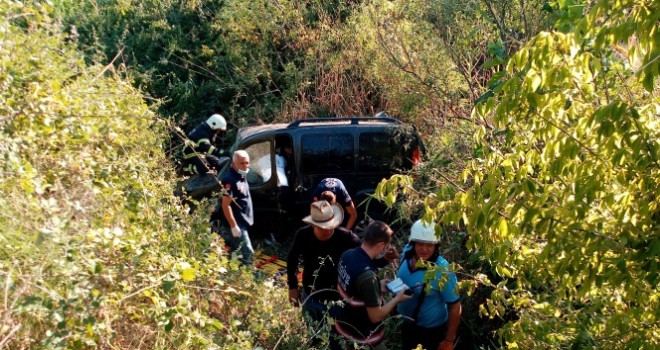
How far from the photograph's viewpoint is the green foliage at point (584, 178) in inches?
117

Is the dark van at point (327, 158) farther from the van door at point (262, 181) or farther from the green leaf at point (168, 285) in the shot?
the green leaf at point (168, 285)

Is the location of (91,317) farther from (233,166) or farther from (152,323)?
(233,166)

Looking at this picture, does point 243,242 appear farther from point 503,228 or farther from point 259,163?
point 503,228

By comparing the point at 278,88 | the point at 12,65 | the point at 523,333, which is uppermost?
the point at 12,65

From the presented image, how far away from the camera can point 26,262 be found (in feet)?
12.9

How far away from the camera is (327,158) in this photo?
31.1 ft

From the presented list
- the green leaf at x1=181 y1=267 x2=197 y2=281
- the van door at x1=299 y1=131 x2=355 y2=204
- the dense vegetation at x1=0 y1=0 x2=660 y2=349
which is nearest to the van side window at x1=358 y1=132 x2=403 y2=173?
the van door at x1=299 y1=131 x2=355 y2=204

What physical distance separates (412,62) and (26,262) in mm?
8261

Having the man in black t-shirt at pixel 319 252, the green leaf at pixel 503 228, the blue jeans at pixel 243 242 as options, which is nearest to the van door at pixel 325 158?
the blue jeans at pixel 243 242

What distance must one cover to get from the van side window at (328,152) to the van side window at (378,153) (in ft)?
0.55

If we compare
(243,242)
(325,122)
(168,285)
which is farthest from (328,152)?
(168,285)

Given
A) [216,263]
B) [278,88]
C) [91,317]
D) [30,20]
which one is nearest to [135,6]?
[278,88]

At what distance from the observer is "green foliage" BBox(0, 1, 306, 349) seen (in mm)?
3648

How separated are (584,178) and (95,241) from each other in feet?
8.62
